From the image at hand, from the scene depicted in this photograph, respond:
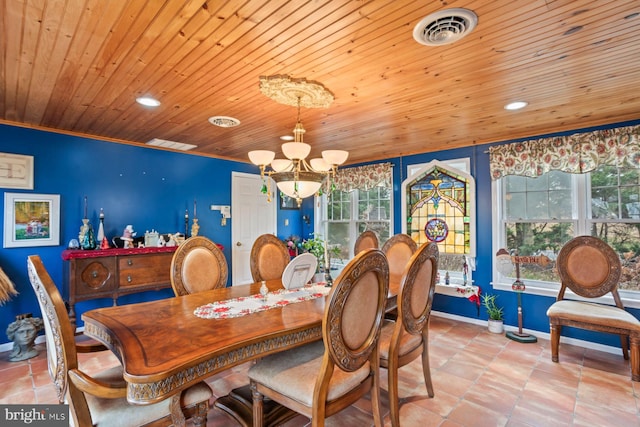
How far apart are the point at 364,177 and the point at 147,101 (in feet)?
10.8

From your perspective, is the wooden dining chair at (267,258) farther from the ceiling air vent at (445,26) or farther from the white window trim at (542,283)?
the white window trim at (542,283)

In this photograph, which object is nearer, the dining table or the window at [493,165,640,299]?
the dining table

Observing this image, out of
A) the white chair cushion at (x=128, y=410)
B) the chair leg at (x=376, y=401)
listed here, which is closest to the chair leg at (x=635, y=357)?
the chair leg at (x=376, y=401)

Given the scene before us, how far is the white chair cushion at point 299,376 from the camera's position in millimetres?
1537

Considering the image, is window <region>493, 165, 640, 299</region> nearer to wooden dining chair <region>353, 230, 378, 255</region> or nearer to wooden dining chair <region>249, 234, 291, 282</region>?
wooden dining chair <region>353, 230, 378, 255</region>

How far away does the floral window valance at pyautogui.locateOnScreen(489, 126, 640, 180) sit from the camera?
9.91ft

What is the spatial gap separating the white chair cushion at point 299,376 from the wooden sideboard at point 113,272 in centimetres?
239

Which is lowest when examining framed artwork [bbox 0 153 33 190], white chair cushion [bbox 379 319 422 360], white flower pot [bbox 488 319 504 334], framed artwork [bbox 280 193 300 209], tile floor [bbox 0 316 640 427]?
tile floor [bbox 0 316 640 427]

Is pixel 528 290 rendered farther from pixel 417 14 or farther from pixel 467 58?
pixel 417 14

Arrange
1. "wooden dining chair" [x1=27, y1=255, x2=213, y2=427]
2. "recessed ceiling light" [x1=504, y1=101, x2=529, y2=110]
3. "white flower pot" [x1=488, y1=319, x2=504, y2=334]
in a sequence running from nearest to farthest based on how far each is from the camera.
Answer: "wooden dining chair" [x1=27, y1=255, x2=213, y2=427] → "recessed ceiling light" [x1=504, y1=101, x2=529, y2=110] → "white flower pot" [x1=488, y1=319, x2=504, y2=334]

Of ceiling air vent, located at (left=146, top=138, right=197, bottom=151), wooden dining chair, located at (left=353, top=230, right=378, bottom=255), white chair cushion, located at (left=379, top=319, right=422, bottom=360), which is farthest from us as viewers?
Answer: wooden dining chair, located at (left=353, top=230, right=378, bottom=255)

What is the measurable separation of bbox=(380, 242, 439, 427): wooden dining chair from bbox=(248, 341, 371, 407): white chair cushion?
0.30 m

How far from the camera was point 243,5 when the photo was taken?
1441 millimetres

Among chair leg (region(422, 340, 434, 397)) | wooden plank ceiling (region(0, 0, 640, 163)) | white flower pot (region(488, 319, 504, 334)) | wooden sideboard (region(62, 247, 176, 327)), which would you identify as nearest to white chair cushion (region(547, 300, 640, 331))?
white flower pot (region(488, 319, 504, 334))
